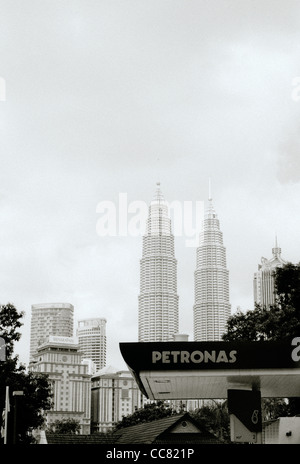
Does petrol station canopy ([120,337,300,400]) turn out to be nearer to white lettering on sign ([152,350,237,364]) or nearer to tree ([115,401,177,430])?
white lettering on sign ([152,350,237,364])

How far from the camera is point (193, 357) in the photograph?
24.8 m

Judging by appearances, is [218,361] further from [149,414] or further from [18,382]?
[149,414]

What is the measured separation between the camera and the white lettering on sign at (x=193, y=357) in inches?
969

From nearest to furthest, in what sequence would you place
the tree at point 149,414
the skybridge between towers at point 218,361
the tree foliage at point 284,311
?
the skybridge between towers at point 218,361, the tree foliage at point 284,311, the tree at point 149,414

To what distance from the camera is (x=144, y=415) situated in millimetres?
104125

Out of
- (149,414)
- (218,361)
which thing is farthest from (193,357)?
(149,414)

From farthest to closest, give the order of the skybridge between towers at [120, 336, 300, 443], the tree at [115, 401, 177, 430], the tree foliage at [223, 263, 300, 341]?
the tree at [115, 401, 177, 430], the tree foliage at [223, 263, 300, 341], the skybridge between towers at [120, 336, 300, 443]

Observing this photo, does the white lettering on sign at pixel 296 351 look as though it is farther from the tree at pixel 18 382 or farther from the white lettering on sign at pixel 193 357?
the tree at pixel 18 382

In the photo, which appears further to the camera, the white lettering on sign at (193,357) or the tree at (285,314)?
the tree at (285,314)

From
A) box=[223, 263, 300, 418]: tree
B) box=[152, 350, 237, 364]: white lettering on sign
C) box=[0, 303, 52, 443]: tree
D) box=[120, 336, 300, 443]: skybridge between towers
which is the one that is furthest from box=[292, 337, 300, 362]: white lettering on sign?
box=[0, 303, 52, 443]: tree

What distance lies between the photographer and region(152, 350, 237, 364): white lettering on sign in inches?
969

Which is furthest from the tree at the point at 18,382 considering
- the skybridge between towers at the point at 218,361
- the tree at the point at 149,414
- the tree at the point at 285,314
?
the tree at the point at 149,414
